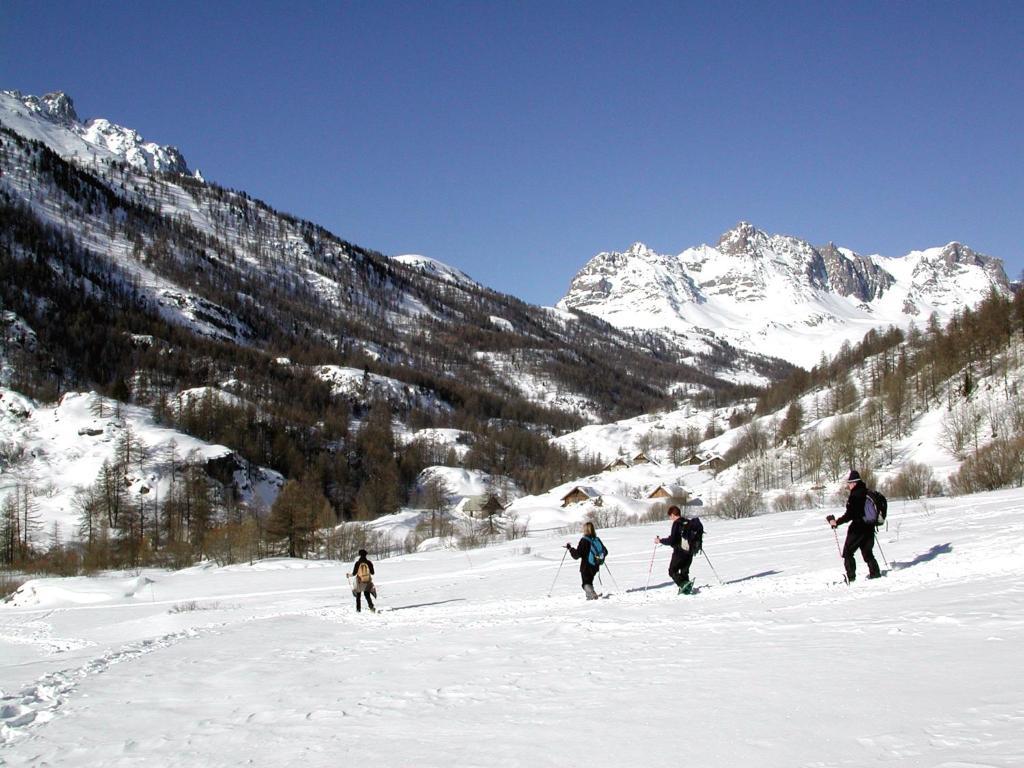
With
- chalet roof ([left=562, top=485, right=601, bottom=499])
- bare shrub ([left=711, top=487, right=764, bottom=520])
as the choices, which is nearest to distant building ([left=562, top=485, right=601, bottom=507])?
chalet roof ([left=562, top=485, right=601, bottom=499])

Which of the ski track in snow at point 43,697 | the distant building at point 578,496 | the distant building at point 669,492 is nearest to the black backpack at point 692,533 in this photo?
the ski track in snow at point 43,697

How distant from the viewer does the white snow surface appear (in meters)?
5.54

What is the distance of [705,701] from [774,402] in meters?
138

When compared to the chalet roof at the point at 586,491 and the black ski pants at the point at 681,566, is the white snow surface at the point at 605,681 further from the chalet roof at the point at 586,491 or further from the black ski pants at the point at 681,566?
the chalet roof at the point at 586,491

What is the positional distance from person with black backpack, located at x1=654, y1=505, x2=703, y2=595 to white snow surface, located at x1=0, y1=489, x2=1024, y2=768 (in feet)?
1.82

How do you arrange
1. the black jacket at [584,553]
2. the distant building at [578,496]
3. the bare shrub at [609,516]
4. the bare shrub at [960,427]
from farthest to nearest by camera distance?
the distant building at [578,496] → the bare shrub at [609,516] → the bare shrub at [960,427] → the black jacket at [584,553]

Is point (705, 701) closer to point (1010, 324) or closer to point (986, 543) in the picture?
point (986, 543)

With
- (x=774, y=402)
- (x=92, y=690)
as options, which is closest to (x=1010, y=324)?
(x=774, y=402)

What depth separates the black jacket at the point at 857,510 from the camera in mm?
13094

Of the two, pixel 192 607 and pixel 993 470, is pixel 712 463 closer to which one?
pixel 993 470

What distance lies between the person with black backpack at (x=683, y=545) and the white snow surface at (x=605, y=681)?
0.55m

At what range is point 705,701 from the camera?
6598 millimetres

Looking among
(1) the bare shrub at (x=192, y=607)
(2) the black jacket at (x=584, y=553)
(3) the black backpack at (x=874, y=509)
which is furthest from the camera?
(1) the bare shrub at (x=192, y=607)

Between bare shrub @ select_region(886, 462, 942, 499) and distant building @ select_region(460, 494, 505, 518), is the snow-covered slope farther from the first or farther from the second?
bare shrub @ select_region(886, 462, 942, 499)
